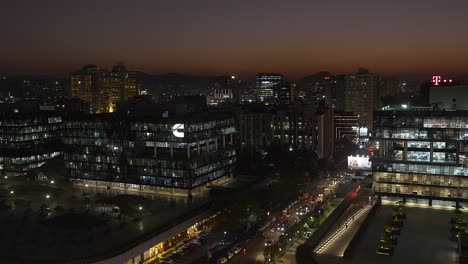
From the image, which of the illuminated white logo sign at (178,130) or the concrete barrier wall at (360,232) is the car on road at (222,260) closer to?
the concrete barrier wall at (360,232)

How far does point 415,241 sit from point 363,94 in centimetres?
8400

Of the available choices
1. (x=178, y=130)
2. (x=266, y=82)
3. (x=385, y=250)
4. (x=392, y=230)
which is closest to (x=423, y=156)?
(x=392, y=230)

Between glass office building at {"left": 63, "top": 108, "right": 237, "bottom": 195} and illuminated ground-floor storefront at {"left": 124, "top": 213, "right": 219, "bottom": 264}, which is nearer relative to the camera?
illuminated ground-floor storefront at {"left": 124, "top": 213, "right": 219, "bottom": 264}

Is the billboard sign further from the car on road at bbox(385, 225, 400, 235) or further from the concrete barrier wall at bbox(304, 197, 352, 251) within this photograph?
the car on road at bbox(385, 225, 400, 235)

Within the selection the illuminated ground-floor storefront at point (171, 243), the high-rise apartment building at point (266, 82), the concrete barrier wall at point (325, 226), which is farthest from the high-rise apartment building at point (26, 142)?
the high-rise apartment building at point (266, 82)

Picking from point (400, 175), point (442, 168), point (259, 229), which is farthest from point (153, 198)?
point (442, 168)

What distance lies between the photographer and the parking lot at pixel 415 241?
95.1ft

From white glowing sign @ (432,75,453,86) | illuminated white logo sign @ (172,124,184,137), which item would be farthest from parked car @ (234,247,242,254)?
white glowing sign @ (432,75,453,86)

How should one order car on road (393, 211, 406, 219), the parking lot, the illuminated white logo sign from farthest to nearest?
the illuminated white logo sign, car on road (393, 211, 406, 219), the parking lot

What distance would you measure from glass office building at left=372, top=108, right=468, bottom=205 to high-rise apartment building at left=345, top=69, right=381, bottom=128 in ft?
226

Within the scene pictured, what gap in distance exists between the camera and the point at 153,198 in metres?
43.7

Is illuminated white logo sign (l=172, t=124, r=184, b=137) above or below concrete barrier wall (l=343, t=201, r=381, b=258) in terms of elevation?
above

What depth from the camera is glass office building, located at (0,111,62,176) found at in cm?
5672

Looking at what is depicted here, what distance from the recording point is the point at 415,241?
31969 mm
